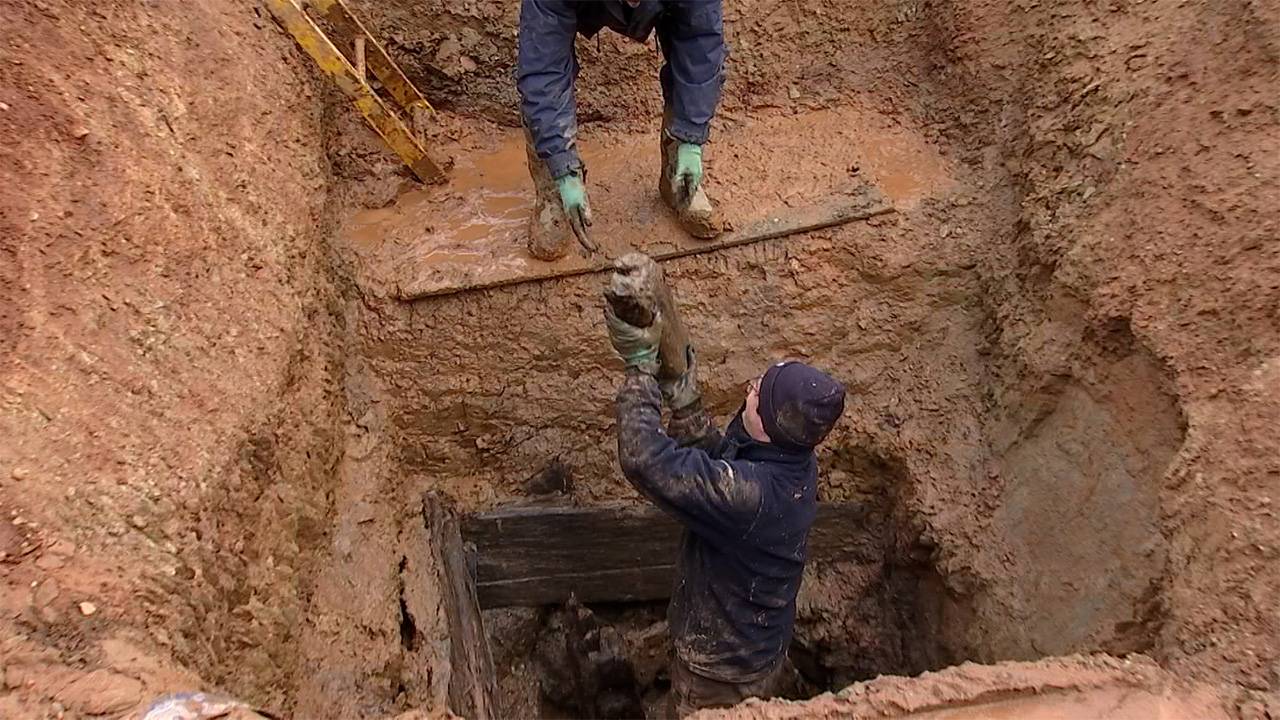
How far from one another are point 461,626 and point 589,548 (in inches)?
A: 24.1

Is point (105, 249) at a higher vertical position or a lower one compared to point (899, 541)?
higher

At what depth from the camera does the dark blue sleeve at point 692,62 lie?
8.84ft

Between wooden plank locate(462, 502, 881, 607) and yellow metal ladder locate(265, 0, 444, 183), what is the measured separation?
1462 millimetres

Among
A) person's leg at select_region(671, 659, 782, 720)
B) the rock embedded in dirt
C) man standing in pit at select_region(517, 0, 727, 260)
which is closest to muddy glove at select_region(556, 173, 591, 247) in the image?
man standing in pit at select_region(517, 0, 727, 260)

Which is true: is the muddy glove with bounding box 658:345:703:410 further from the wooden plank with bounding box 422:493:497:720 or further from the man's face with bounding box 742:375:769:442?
the wooden plank with bounding box 422:493:497:720

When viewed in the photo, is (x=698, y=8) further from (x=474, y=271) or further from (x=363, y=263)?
(x=363, y=263)

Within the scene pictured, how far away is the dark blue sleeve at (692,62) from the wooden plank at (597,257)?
0.43m

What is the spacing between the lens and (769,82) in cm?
369

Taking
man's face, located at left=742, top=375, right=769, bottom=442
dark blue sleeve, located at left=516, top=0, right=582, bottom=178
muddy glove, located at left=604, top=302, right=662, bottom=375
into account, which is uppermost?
dark blue sleeve, located at left=516, top=0, right=582, bottom=178

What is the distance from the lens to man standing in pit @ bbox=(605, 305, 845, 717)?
220 centimetres

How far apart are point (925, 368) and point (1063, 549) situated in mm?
862

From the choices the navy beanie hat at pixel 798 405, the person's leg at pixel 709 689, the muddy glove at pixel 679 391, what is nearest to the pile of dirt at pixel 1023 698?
the navy beanie hat at pixel 798 405

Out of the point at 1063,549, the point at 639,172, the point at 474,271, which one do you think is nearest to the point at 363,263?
the point at 474,271

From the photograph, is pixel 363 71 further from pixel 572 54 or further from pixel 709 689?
pixel 709 689
